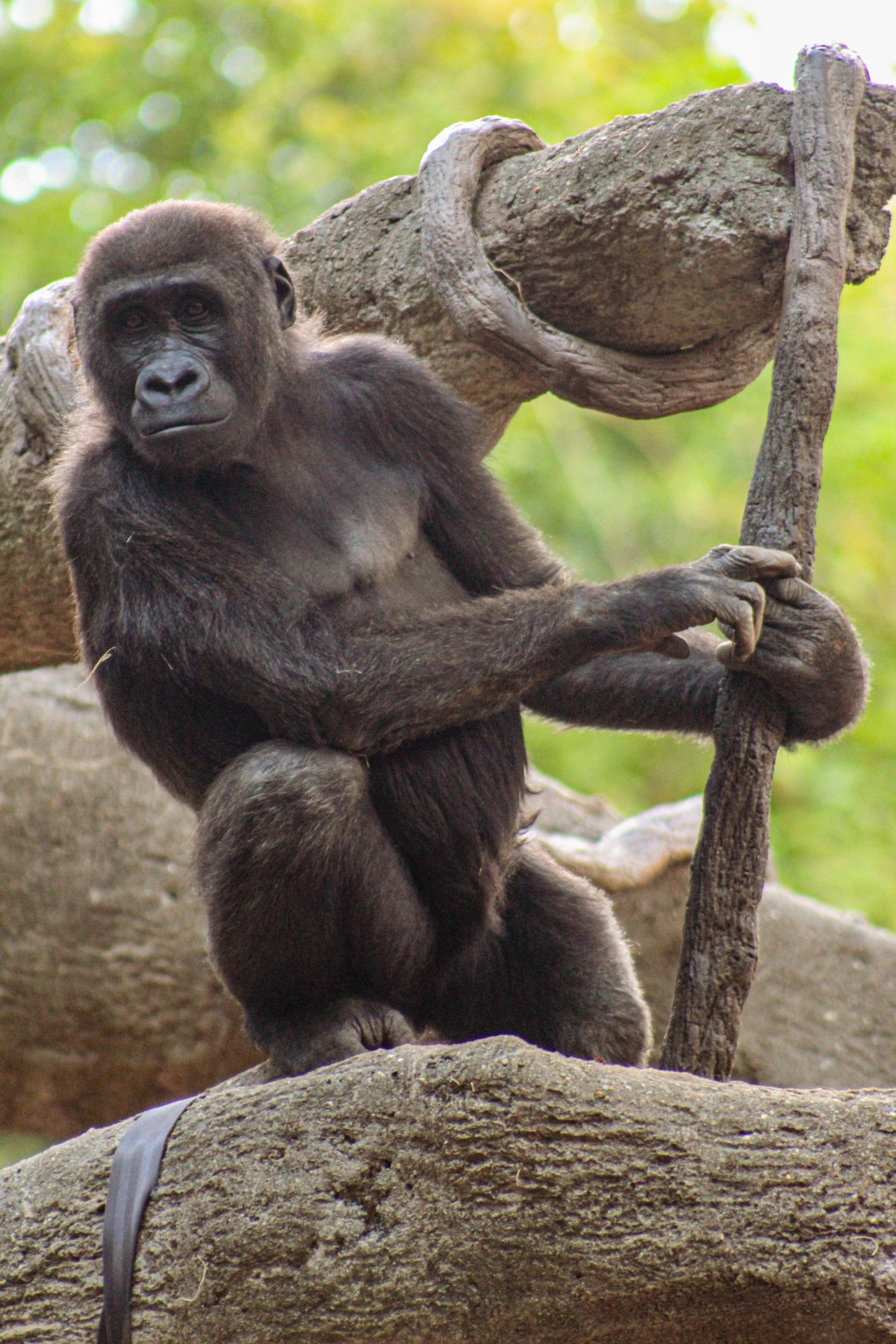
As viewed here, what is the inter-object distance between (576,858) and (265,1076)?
2.83 metres

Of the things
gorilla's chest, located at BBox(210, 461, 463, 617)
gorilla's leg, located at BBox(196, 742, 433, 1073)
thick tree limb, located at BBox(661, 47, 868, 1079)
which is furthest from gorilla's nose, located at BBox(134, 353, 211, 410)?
thick tree limb, located at BBox(661, 47, 868, 1079)

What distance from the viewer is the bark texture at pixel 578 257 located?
3541 millimetres

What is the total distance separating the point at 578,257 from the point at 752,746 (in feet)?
4.91

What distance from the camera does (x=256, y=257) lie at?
11.6ft

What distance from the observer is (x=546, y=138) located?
9.15 metres

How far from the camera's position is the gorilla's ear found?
359cm

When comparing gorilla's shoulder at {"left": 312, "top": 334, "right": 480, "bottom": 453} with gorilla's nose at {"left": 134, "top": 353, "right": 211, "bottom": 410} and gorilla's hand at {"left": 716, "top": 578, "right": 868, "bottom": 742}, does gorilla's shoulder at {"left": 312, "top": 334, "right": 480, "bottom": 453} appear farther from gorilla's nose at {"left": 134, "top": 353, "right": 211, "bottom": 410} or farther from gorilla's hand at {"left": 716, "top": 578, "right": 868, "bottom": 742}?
gorilla's hand at {"left": 716, "top": 578, "right": 868, "bottom": 742}

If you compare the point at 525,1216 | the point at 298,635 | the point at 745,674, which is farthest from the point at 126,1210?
the point at 745,674

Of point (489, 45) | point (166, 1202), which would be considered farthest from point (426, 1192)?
point (489, 45)

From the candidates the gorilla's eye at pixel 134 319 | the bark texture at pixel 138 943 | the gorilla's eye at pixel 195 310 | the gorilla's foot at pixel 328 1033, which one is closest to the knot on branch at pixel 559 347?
the gorilla's eye at pixel 195 310

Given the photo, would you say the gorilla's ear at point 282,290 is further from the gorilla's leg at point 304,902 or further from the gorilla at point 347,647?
the gorilla's leg at point 304,902

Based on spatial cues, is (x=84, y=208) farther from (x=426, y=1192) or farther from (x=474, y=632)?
(x=426, y=1192)

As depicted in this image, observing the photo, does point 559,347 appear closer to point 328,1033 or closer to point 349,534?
point 349,534

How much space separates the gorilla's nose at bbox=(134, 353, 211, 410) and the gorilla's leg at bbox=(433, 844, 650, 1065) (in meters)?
1.32
